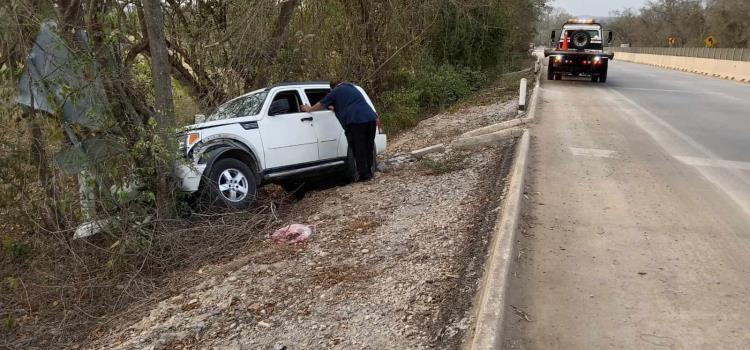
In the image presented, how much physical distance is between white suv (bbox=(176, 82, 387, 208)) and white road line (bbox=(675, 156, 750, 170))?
4.57 m

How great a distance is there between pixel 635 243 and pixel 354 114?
422 cm

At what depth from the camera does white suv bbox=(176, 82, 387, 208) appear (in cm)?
682

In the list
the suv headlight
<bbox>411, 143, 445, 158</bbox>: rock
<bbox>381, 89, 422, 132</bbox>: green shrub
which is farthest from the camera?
Answer: <bbox>381, 89, 422, 132</bbox>: green shrub

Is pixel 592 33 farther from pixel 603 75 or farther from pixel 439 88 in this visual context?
pixel 439 88

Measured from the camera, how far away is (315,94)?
840 cm

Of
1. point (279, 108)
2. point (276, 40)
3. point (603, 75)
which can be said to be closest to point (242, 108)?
point (279, 108)

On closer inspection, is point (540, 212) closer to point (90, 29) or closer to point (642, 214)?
point (642, 214)

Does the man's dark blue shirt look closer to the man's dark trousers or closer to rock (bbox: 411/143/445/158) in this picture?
the man's dark trousers

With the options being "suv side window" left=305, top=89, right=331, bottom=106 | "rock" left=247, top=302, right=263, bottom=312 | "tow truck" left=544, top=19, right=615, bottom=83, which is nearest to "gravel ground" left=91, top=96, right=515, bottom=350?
"rock" left=247, top=302, right=263, bottom=312

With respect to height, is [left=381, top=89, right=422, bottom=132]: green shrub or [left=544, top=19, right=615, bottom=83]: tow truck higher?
[left=544, top=19, right=615, bottom=83]: tow truck

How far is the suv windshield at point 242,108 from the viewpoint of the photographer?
7626 millimetres

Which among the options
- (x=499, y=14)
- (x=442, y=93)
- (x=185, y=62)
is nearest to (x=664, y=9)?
(x=499, y=14)

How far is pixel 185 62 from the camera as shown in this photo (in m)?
11.2

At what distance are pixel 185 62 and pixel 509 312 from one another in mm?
9258
